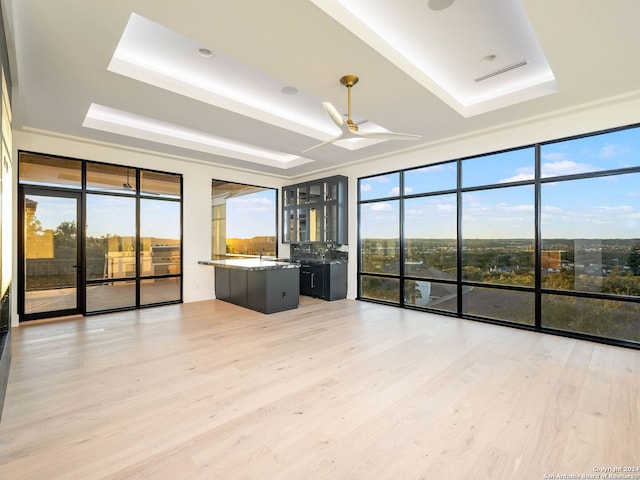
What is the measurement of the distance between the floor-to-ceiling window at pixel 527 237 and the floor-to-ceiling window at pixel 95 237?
4.33 meters

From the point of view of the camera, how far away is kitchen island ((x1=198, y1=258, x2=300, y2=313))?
5.41 metres

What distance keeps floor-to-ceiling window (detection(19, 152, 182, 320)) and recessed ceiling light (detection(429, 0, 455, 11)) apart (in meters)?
5.36

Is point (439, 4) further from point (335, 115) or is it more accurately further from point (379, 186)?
point (379, 186)

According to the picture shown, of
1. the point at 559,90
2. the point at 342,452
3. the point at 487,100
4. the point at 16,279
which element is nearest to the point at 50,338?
the point at 16,279

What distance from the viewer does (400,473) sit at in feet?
5.75

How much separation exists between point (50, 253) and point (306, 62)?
495cm

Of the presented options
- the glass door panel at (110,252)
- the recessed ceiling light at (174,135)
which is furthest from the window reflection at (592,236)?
the glass door panel at (110,252)

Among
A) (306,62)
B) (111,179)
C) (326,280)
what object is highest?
(306,62)

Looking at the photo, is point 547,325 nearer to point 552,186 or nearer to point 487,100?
point 552,186

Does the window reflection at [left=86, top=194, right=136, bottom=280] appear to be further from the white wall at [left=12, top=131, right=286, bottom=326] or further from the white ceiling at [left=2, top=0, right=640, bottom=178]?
the white ceiling at [left=2, top=0, right=640, bottom=178]

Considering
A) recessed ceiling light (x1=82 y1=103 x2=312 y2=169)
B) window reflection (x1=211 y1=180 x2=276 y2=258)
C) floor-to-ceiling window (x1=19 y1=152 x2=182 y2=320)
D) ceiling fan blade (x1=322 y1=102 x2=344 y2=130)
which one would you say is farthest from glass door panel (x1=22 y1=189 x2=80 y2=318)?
ceiling fan blade (x1=322 y1=102 x2=344 y2=130)

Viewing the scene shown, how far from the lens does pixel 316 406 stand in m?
2.45

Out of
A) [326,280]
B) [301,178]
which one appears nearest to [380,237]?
[326,280]

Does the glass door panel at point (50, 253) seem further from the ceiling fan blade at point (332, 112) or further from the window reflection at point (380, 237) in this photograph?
the window reflection at point (380, 237)
